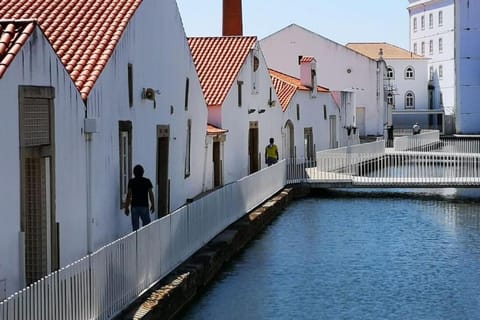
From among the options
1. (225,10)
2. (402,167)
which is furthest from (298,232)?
(225,10)

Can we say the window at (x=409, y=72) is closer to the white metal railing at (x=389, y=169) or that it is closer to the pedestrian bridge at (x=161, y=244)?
the white metal railing at (x=389, y=169)

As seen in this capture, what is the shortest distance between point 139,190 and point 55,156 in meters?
3.47

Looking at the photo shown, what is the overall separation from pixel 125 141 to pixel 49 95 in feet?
16.1

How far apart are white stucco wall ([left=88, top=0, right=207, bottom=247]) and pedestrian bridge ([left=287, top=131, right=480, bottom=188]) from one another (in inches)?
324

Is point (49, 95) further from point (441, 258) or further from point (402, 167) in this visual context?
point (402, 167)

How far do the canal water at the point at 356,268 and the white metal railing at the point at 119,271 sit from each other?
3.00 feet

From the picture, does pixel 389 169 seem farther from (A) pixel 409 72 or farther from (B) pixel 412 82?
(A) pixel 409 72


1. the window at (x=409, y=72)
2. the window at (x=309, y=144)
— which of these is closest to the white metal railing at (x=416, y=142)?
the window at (x=309, y=144)

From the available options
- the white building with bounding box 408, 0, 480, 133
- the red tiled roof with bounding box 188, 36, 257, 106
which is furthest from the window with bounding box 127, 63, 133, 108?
the white building with bounding box 408, 0, 480, 133

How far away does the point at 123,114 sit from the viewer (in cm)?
1708

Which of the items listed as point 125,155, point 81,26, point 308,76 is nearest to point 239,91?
point 308,76

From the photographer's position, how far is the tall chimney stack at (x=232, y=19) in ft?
146

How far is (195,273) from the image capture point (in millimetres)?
15180

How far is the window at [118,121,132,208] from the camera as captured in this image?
17.1m
